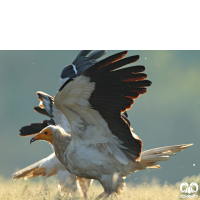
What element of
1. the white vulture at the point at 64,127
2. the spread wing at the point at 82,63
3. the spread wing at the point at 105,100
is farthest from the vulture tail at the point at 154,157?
the spread wing at the point at 82,63

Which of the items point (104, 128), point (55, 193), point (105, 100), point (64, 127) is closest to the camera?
point (105, 100)

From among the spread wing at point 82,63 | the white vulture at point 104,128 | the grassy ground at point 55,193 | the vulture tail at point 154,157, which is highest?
the spread wing at point 82,63

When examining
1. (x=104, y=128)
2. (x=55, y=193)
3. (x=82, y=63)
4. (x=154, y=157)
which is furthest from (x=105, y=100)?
(x=82, y=63)

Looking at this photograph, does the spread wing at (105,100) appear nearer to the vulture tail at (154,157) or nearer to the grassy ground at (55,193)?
the vulture tail at (154,157)

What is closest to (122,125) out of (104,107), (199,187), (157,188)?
(104,107)

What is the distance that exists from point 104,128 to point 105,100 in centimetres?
67

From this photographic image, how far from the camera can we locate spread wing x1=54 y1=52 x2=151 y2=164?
4.72 meters

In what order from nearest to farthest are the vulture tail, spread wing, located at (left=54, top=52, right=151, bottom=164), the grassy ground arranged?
spread wing, located at (left=54, top=52, right=151, bottom=164) → the grassy ground → the vulture tail

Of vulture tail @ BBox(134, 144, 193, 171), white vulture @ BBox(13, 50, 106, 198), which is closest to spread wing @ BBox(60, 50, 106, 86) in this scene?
white vulture @ BBox(13, 50, 106, 198)

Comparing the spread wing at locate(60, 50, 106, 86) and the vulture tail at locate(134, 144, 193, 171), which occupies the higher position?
the spread wing at locate(60, 50, 106, 86)

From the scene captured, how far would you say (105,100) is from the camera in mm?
4934

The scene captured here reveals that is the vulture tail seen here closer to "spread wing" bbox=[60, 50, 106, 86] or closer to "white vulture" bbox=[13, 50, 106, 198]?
"white vulture" bbox=[13, 50, 106, 198]

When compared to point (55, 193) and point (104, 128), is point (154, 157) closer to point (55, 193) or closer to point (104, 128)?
point (104, 128)

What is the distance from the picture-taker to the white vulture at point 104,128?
4758 mm
